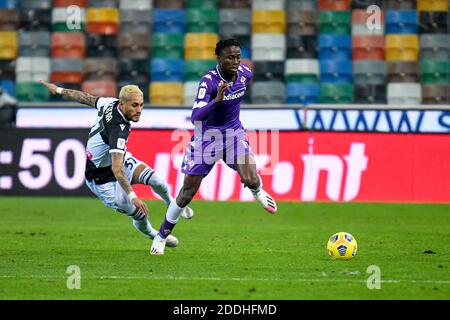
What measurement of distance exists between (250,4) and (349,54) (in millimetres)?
2490

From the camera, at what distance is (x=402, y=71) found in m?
23.6

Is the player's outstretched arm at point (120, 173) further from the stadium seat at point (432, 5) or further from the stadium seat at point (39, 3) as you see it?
the stadium seat at point (39, 3)

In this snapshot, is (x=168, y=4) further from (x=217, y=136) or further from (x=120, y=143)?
(x=120, y=143)

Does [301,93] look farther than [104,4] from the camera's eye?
No

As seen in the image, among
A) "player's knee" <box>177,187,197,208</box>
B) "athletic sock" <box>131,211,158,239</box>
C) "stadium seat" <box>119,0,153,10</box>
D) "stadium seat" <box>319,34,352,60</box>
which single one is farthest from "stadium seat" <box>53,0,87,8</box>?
"player's knee" <box>177,187,197,208</box>

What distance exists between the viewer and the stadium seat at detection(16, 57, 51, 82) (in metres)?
24.1

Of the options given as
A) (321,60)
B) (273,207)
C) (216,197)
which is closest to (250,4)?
(321,60)

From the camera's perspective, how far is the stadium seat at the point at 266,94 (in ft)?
76.0

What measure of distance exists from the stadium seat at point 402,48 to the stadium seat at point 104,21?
6.02 metres

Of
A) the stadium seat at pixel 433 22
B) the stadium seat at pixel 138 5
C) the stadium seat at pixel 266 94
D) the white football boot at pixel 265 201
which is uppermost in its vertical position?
the stadium seat at pixel 138 5

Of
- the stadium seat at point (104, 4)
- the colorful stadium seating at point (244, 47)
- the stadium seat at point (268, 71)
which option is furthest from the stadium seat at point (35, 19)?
the stadium seat at point (268, 71)

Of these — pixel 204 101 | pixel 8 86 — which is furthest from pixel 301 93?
pixel 204 101

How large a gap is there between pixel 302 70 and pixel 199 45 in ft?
7.59

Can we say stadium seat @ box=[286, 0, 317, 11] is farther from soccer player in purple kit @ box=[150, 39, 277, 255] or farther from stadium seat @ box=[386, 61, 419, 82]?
soccer player in purple kit @ box=[150, 39, 277, 255]
